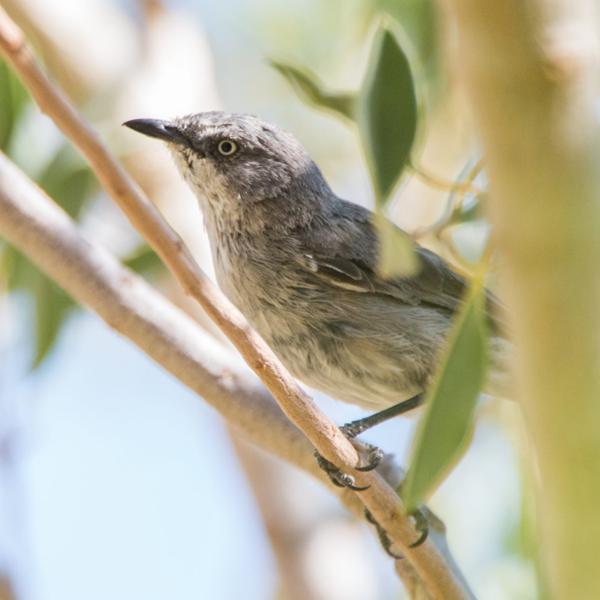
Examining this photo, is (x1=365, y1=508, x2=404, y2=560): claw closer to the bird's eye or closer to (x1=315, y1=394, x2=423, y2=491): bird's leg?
(x1=315, y1=394, x2=423, y2=491): bird's leg

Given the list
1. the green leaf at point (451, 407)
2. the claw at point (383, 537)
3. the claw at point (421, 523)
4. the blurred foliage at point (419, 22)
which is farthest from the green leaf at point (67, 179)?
the green leaf at point (451, 407)

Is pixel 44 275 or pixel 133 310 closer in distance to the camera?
pixel 133 310

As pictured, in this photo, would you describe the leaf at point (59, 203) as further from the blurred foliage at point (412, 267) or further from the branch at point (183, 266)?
the blurred foliage at point (412, 267)

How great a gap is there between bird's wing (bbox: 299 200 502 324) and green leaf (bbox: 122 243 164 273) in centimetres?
47

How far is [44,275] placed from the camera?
3.36 meters

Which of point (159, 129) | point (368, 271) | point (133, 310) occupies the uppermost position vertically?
point (159, 129)

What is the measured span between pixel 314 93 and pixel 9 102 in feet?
3.08

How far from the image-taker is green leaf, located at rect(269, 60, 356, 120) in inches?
103

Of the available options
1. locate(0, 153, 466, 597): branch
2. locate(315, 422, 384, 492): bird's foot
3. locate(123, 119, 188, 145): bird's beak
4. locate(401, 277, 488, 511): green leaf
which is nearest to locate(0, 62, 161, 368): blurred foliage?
locate(123, 119, 188, 145): bird's beak

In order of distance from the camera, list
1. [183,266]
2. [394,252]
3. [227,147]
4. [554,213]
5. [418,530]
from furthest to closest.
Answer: [227,147]
[418,530]
[183,266]
[394,252]
[554,213]

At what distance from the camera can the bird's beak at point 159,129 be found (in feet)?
11.4

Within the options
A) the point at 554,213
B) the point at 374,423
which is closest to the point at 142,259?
the point at 374,423

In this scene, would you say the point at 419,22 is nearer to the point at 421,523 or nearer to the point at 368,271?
the point at 368,271

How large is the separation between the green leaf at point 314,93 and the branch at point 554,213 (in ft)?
4.67
